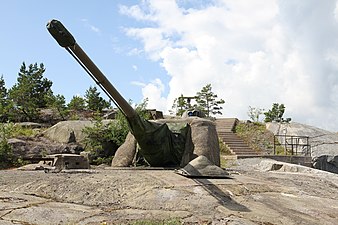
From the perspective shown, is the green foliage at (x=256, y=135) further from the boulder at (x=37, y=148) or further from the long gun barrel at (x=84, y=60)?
the long gun barrel at (x=84, y=60)

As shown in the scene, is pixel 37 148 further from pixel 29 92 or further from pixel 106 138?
pixel 29 92

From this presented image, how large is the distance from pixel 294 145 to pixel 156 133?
1700cm

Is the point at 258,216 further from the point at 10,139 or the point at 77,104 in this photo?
the point at 77,104

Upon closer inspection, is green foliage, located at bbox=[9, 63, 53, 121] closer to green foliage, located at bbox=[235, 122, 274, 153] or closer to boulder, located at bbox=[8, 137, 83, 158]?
boulder, located at bbox=[8, 137, 83, 158]

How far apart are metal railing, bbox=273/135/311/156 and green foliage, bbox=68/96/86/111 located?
1372 cm

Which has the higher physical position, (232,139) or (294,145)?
(232,139)

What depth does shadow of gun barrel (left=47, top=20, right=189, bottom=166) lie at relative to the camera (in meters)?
6.49

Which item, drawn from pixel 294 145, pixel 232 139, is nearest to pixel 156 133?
pixel 294 145

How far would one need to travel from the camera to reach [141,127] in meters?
8.54

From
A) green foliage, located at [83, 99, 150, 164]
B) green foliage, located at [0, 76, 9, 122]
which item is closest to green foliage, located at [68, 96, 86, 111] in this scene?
green foliage, located at [0, 76, 9, 122]

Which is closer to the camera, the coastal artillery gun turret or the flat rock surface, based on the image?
the flat rock surface

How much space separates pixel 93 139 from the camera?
16.2 m

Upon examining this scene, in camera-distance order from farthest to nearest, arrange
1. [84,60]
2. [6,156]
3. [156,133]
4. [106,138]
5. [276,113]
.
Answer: [276,113]
[106,138]
[6,156]
[156,133]
[84,60]

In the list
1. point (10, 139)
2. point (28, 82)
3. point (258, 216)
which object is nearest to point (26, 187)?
point (258, 216)
